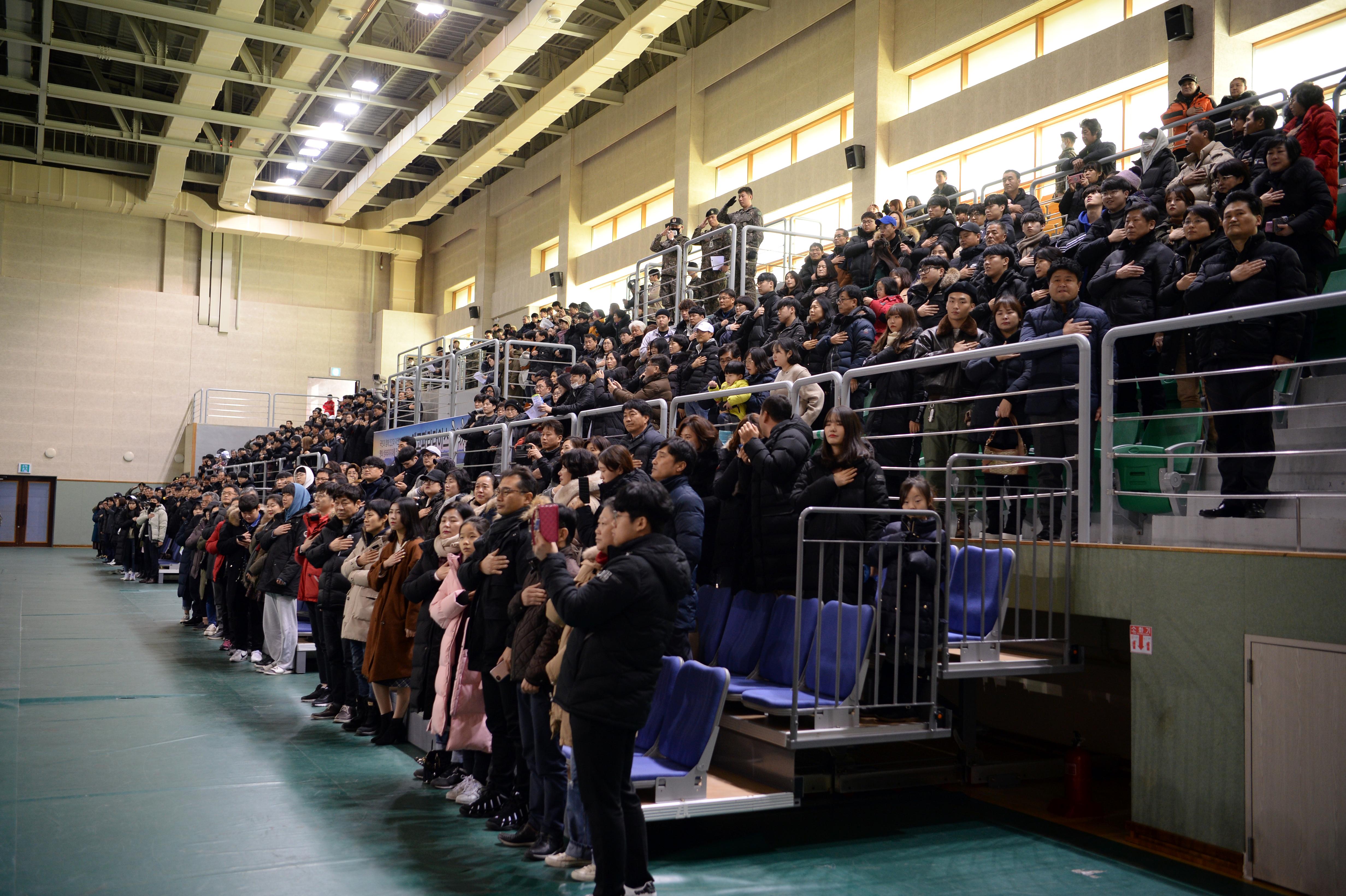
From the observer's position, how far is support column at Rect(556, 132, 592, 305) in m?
23.9

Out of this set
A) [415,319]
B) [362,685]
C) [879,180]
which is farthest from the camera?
[415,319]

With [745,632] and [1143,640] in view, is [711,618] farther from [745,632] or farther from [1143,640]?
[1143,640]

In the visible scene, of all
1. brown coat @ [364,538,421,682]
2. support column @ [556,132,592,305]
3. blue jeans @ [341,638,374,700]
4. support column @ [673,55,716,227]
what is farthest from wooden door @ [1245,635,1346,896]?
support column @ [556,132,592,305]

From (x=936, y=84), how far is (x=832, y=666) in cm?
1193

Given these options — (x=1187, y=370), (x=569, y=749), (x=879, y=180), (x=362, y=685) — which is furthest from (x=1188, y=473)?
(x=879, y=180)

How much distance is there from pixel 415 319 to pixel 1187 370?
28303mm

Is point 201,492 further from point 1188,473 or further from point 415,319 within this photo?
point 1188,473

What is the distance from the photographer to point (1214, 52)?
10.8 metres

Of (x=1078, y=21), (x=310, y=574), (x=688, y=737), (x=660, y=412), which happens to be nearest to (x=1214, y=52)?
(x=1078, y=21)

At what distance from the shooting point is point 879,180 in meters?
15.1

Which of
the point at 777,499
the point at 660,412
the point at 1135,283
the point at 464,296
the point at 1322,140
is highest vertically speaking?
the point at 464,296

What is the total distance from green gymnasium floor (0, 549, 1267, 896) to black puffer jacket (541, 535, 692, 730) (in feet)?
3.60

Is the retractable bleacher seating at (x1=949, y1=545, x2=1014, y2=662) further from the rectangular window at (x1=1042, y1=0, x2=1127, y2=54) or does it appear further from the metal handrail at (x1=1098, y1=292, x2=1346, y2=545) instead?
the rectangular window at (x1=1042, y1=0, x2=1127, y2=54)

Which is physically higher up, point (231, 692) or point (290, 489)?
point (290, 489)
